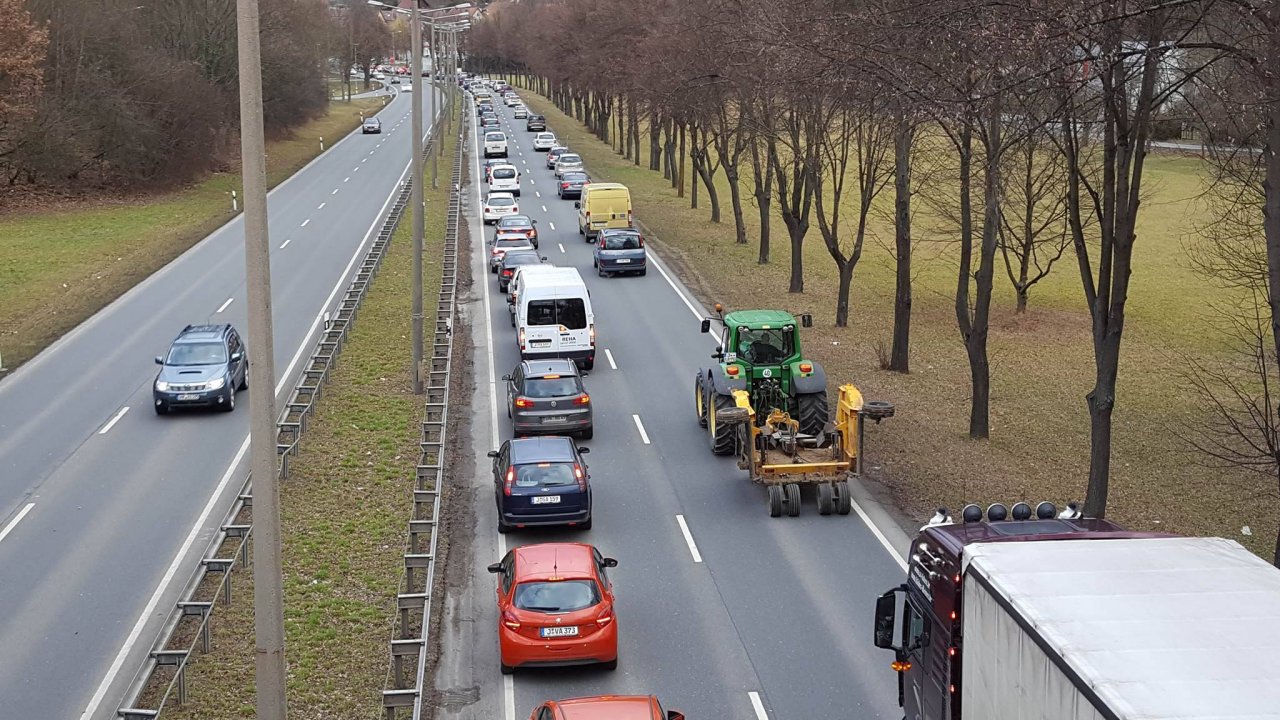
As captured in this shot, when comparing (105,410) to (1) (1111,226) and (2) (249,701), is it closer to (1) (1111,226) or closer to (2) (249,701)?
(2) (249,701)

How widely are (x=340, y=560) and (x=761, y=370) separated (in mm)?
8452

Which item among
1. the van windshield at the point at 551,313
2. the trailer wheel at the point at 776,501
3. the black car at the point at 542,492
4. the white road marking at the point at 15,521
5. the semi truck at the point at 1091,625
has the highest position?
the semi truck at the point at 1091,625

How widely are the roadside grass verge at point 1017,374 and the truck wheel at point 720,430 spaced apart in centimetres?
265

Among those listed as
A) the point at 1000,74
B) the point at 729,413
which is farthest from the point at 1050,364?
the point at 1000,74

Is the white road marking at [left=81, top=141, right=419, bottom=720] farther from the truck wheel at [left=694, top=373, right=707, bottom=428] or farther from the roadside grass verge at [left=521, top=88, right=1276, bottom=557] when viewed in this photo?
the roadside grass verge at [left=521, top=88, right=1276, bottom=557]

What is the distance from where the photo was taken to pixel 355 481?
71.1 feet

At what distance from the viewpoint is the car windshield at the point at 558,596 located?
1455 centimetres

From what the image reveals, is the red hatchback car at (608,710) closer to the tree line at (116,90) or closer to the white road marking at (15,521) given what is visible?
the white road marking at (15,521)

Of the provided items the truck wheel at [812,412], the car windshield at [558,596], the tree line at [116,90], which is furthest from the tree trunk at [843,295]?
the tree line at [116,90]

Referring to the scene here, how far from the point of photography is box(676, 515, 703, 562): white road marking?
18.7 meters

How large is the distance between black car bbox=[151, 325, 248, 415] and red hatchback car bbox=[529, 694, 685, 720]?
17.0 metres

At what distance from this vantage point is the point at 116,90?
202ft

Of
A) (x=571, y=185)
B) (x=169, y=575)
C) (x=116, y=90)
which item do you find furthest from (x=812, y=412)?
(x=116, y=90)

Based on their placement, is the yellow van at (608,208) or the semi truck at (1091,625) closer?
the semi truck at (1091,625)
